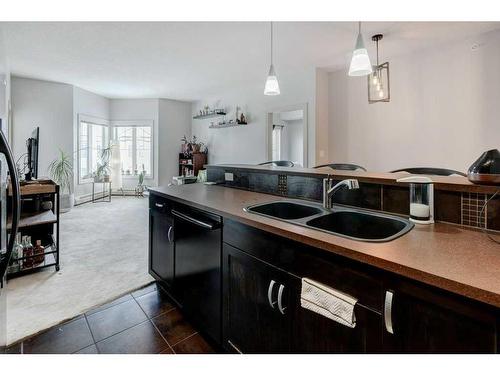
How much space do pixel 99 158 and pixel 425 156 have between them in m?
6.85

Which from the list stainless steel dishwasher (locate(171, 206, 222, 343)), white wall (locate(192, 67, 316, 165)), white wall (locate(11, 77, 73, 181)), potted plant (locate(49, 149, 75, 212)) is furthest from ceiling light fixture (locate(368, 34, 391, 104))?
white wall (locate(11, 77, 73, 181))

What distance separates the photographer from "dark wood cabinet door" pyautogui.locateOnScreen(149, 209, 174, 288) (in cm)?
204

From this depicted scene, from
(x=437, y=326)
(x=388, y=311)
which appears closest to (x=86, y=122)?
(x=388, y=311)

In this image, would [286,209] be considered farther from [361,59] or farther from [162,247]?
[361,59]

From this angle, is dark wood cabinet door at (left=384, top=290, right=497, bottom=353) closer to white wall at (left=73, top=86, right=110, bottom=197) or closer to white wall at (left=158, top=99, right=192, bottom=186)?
white wall at (left=73, top=86, right=110, bottom=197)

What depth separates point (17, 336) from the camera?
1.74m

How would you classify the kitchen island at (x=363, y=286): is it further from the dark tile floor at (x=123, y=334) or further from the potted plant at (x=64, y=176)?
the potted plant at (x=64, y=176)

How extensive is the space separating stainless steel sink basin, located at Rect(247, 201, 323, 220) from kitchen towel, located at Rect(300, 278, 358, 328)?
2.16 feet

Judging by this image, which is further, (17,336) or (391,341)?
(17,336)

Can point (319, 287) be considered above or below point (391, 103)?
below

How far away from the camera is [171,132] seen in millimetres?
7289
